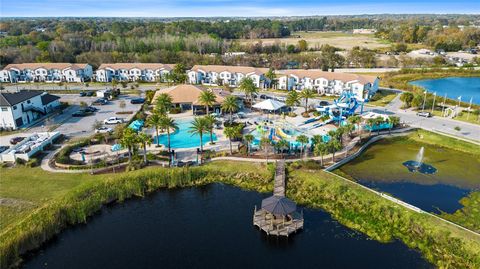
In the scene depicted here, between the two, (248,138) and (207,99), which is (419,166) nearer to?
(248,138)

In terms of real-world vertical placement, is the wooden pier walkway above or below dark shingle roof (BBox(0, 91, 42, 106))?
below

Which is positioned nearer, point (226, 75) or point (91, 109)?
point (91, 109)

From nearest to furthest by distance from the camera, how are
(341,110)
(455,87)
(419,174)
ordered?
(419,174), (341,110), (455,87)

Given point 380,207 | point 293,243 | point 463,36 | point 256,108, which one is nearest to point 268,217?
point 293,243

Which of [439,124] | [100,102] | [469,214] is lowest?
[469,214]

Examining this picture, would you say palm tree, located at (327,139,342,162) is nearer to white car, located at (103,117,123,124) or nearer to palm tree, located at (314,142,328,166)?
palm tree, located at (314,142,328,166)

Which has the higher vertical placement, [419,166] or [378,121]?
[378,121]

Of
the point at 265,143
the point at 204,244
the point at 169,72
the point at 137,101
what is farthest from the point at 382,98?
the point at 204,244

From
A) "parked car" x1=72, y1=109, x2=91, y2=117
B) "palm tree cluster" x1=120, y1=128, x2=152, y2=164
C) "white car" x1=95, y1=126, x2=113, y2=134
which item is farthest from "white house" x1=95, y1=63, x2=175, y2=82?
"palm tree cluster" x1=120, y1=128, x2=152, y2=164
